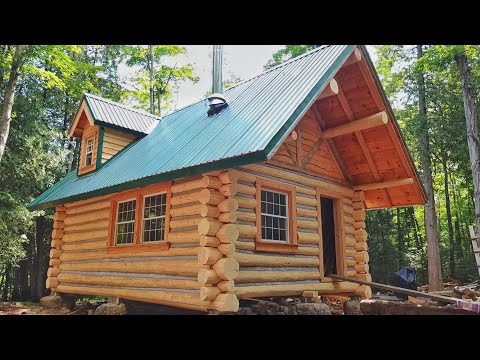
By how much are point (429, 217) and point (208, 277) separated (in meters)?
14.3

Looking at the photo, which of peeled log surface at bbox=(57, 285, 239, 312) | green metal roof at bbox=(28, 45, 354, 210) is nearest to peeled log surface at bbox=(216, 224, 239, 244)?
peeled log surface at bbox=(57, 285, 239, 312)

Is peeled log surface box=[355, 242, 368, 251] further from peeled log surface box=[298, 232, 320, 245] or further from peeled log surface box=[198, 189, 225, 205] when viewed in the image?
peeled log surface box=[198, 189, 225, 205]

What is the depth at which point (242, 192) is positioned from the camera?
8.43 metres

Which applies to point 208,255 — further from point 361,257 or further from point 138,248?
point 361,257

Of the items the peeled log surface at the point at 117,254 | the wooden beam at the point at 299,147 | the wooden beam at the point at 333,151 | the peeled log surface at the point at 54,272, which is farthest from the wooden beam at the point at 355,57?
the peeled log surface at the point at 54,272

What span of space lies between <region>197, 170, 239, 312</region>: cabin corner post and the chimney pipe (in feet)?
12.5

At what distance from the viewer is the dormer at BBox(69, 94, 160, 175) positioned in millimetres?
13633

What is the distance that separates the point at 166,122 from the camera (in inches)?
577

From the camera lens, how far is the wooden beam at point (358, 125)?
9703 mm

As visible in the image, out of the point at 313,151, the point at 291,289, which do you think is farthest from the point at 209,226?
the point at 313,151

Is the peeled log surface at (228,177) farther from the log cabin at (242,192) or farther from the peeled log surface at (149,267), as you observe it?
the peeled log surface at (149,267)

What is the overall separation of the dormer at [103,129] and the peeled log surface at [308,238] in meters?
7.35

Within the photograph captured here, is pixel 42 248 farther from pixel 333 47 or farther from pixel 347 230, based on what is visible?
pixel 333 47
